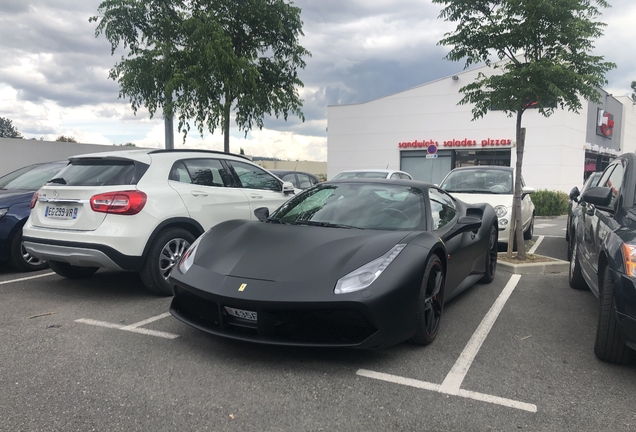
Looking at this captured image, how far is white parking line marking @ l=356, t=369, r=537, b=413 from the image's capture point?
279 cm

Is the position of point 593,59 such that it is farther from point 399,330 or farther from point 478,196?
point 399,330

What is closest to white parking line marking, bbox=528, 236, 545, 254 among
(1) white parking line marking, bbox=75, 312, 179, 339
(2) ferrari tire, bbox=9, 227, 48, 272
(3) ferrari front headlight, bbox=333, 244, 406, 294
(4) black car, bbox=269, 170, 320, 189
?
(3) ferrari front headlight, bbox=333, 244, 406, 294

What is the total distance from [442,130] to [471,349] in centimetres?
2586

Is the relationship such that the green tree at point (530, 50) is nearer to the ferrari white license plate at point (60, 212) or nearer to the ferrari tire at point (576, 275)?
the ferrari tire at point (576, 275)

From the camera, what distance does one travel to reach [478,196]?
28.1 ft

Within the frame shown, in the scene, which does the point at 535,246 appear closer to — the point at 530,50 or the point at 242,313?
the point at 530,50

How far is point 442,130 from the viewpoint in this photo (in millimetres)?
28094

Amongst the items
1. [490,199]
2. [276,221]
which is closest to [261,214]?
[276,221]

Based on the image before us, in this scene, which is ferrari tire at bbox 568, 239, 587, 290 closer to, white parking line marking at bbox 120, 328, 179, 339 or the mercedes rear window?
white parking line marking at bbox 120, 328, 179, 339

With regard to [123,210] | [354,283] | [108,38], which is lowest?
[354,283]

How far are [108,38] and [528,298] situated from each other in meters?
11.6

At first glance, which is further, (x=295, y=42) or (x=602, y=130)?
(x=602, y=130)

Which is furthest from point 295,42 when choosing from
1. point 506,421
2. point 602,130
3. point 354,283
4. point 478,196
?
point 602,130

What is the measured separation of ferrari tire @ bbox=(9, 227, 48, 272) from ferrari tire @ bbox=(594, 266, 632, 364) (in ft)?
20.3
